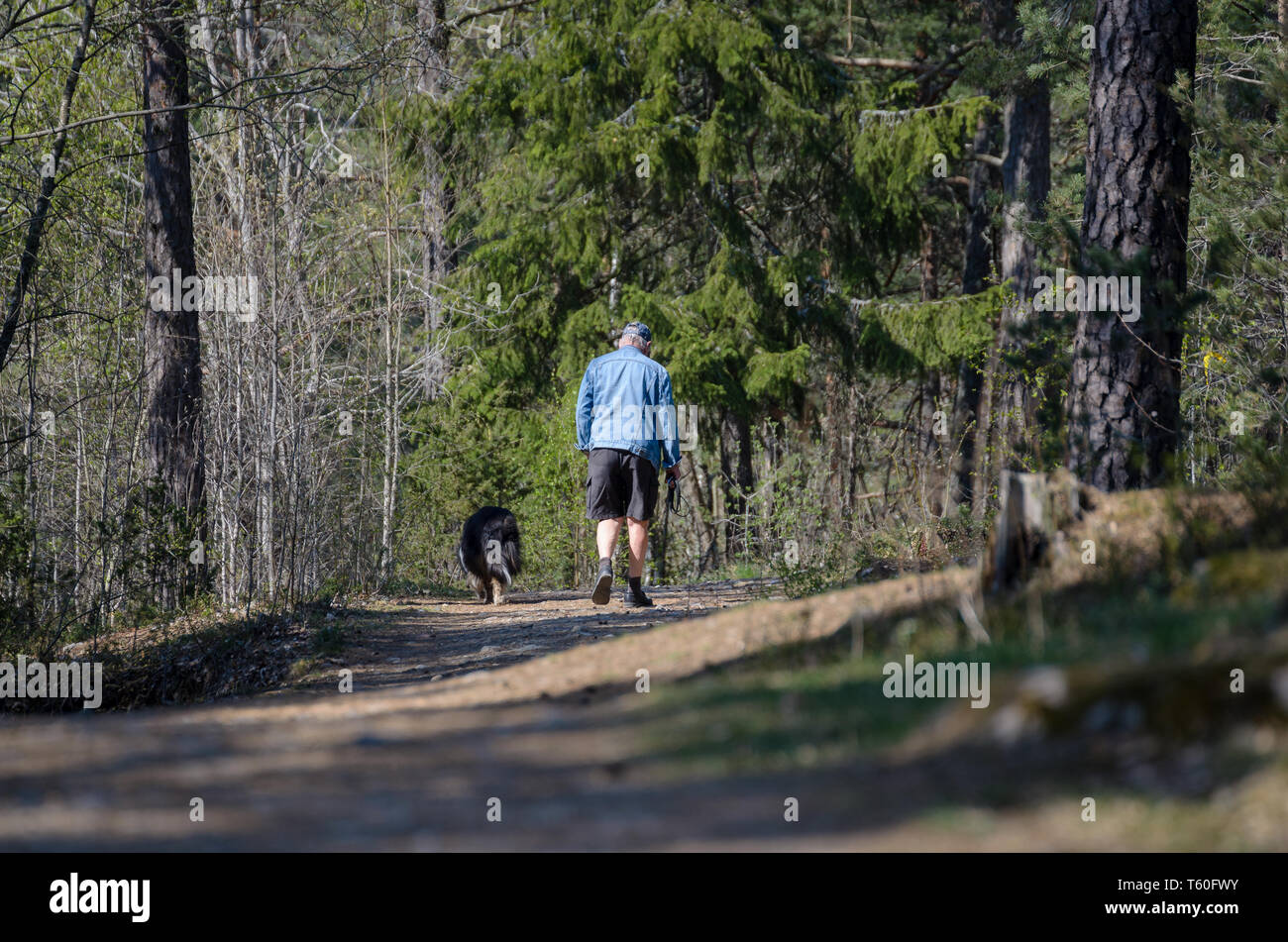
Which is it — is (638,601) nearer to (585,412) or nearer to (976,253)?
(585,412)

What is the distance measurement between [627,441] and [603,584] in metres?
1.27

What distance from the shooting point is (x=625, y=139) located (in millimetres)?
20391

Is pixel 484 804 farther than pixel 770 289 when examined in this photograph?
No

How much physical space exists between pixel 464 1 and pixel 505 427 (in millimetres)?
9055

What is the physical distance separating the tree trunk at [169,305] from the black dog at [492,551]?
2796 millimetres

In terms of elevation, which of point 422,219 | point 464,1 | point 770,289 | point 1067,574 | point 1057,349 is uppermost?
point 464,1

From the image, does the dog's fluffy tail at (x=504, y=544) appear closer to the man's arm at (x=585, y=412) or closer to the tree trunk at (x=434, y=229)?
the man's arm at (x=585, y=412)

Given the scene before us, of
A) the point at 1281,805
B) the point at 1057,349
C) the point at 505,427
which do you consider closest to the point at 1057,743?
the point at 1281,805

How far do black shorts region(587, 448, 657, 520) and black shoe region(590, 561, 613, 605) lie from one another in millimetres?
432

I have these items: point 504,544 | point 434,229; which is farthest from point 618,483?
point 434,229

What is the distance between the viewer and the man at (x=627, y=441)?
36.6 feet

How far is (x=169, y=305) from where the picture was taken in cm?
1324

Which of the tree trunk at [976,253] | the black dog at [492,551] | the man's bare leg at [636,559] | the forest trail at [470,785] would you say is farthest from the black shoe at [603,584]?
the tree trunk at [976,253]

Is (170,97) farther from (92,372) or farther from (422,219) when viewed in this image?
(422,219)
